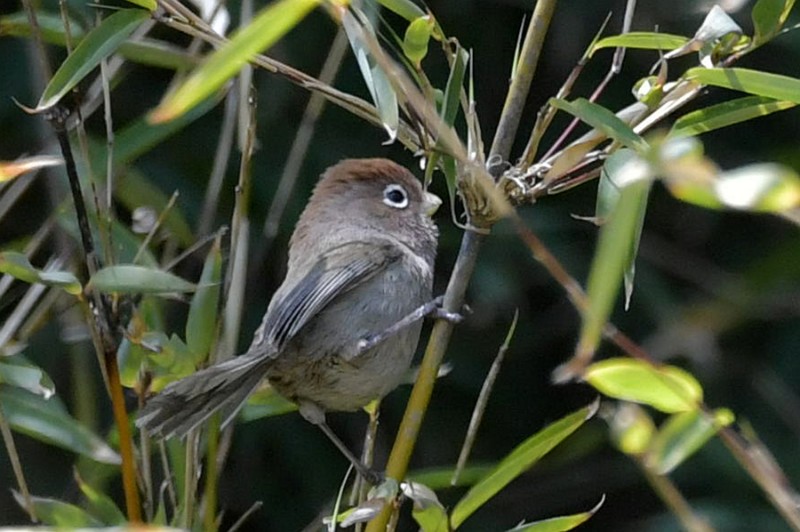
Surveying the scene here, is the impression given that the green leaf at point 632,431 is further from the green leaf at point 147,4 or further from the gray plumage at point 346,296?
the gray plumage at point 346,296

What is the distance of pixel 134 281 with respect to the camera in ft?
6.38

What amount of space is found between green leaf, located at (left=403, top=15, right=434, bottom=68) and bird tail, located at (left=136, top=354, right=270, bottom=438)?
2.05 feet

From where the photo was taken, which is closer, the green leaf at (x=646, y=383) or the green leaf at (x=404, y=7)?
the green leaf at (x=646, y=383)

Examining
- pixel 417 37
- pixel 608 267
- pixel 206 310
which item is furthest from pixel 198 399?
pixel 608 267

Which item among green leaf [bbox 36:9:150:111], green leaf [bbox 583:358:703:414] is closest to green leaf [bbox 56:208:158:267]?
green leaf [bbox 36:9:150:111]

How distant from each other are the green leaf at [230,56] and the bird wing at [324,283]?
1163 mm

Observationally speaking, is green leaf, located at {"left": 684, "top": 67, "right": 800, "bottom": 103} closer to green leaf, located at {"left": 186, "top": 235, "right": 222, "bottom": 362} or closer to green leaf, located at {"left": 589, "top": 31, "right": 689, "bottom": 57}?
green leaf, located at {"left": 589, "top": 31, "right": 689, "bottom": 57}

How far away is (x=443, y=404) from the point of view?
3678 millimetres

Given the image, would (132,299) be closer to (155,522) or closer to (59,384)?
(155,522)

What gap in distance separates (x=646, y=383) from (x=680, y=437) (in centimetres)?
7

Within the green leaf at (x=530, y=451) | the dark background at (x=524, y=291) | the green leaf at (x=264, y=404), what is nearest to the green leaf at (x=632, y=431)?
the green leaf at (x=530, y=451)

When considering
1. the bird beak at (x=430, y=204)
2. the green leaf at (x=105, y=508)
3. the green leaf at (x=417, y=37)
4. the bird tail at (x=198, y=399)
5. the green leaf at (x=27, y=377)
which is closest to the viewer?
the green leaf at (x=417, y=37)

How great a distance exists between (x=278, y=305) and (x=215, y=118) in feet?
3.62

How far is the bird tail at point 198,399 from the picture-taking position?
6.88ft
